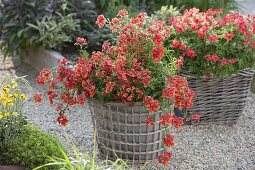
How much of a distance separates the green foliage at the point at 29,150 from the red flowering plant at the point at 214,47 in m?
1.23

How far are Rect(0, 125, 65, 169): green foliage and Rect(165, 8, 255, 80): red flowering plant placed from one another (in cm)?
123

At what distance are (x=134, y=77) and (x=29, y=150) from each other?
31.9 inches

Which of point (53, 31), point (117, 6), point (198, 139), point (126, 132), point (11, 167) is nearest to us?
point (11, 167)

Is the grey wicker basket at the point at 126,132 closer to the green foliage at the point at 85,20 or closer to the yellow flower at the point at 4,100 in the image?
the yellow flower at the point at 4,100

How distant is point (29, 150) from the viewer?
3166mm

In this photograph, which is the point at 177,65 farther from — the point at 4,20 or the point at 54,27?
the point at 4,20

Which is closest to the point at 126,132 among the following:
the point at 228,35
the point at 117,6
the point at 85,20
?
the point at 228,35

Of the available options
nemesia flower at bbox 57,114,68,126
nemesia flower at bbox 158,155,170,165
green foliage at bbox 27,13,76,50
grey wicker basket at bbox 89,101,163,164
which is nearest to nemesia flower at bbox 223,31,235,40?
grey wicker basket at bbox 89,101,163,164

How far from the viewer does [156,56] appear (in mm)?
3287

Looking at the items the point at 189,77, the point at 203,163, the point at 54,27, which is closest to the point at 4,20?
the point at 54,27

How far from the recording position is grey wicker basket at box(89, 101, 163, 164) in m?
3.38

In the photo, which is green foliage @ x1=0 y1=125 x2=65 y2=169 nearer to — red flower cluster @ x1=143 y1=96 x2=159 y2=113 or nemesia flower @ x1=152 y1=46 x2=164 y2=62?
red flower cluster @ x1=143 y1=96 x2=159 y2=113

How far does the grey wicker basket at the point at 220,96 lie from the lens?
13.2 ft

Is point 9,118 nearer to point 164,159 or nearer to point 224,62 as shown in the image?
point 164,159
